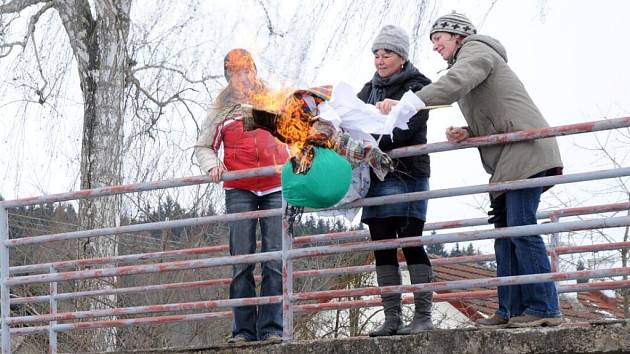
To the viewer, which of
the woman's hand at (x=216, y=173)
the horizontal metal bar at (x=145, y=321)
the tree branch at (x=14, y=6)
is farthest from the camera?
the tree branch at (x=14, y=6)

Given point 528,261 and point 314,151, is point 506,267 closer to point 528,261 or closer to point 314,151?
point 528,261

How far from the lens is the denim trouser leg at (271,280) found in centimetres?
688

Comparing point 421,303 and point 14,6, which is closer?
point 421,303

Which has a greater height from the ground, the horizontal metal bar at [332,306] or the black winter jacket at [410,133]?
the black winter jacket at [410,133]

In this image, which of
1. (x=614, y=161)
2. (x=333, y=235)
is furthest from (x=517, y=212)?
(x=614, y=161)

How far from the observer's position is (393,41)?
6.36m

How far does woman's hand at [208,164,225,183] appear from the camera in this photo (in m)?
6.86

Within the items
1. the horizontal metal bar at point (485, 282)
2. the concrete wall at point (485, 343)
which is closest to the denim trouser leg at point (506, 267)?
the horizontal metal bar at point (485, 282)

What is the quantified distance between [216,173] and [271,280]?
74 cm

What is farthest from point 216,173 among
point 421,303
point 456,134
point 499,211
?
point 499,211

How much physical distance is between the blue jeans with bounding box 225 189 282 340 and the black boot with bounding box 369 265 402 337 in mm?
799

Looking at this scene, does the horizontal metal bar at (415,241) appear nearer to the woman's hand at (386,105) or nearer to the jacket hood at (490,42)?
the woman's hand at (386,105)

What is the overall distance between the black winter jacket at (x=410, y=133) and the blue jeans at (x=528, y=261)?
1.77 ft

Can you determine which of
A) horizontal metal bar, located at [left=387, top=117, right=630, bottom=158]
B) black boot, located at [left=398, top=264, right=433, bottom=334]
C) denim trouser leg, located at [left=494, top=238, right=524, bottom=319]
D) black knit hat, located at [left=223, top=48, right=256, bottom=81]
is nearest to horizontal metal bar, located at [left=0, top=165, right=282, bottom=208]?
black knit hat, located at [left=223, top=48, right=256, bottom=81]
